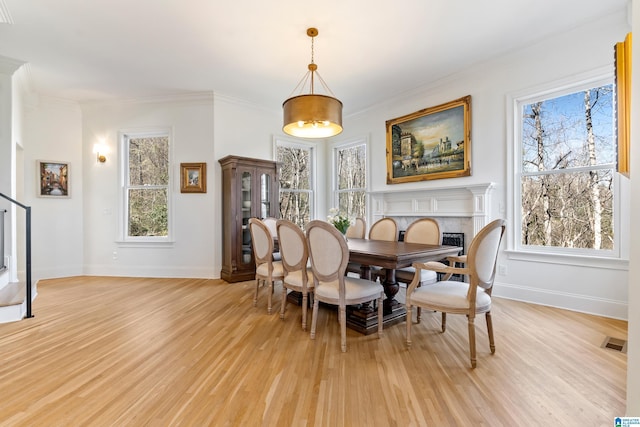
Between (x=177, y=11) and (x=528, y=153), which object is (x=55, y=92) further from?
(x=528, y=153)

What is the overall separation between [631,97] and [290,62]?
3336 mm

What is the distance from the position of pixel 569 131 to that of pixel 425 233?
77.5 inches

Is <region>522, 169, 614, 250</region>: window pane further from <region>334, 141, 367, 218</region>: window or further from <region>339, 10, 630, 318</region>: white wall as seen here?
<region>334, 141, 367, 218</region>: window

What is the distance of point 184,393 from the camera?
171 cm

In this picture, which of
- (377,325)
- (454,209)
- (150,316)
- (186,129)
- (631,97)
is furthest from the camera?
(186,129)

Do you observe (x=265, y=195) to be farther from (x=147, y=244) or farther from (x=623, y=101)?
(x=623, y=101)

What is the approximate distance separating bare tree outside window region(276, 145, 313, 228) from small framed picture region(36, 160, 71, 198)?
139 inches

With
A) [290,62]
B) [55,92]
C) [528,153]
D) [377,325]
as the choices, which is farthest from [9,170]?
[528,153]

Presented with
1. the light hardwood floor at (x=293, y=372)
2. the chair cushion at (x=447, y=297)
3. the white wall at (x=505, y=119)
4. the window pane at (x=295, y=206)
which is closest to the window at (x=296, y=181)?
the window pane at (x=295, y=206)

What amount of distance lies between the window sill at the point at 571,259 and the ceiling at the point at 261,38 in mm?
2424

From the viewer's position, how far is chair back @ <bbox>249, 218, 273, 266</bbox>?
122 inches

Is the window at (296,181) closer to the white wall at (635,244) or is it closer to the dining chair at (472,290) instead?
the dining chair at (472,290)

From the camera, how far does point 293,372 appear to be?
1.92 meters

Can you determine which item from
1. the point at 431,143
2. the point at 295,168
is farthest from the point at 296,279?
the point at 295,168
